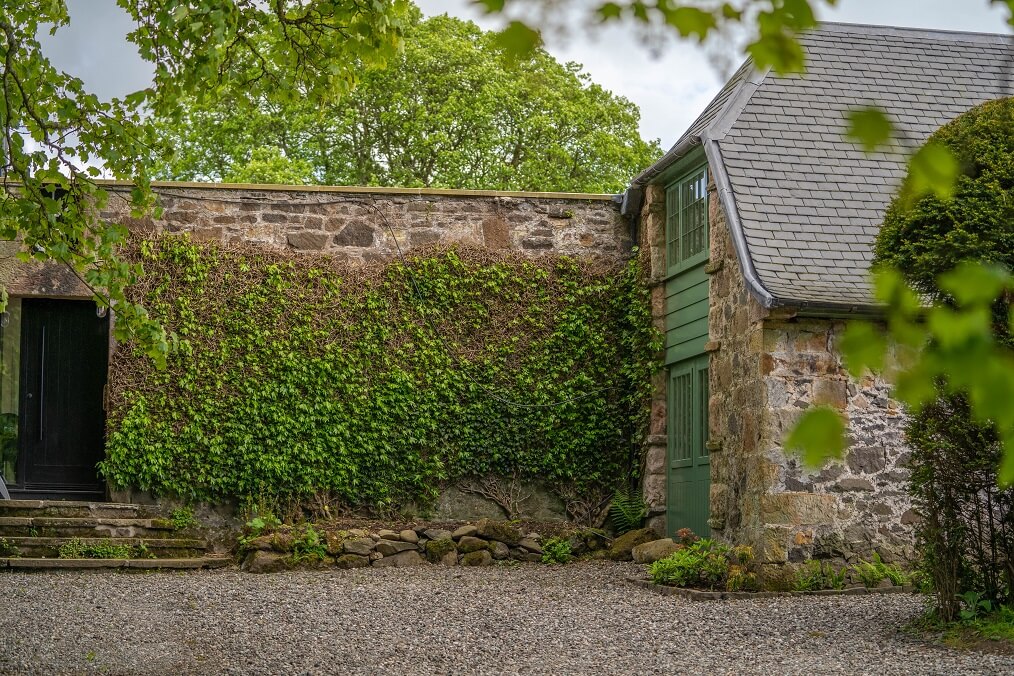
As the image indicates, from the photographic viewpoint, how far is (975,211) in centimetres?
605

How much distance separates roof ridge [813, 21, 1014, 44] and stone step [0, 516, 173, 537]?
8.03 metres

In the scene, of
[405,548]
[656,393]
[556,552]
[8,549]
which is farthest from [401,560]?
[8,549]

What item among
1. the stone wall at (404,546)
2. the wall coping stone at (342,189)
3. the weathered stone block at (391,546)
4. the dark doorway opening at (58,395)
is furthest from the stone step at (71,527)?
the wall coping stone at (342,189)

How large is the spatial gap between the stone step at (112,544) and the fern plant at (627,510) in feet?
13.1

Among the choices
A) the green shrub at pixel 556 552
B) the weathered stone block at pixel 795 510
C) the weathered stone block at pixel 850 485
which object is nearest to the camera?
the weathered stone block at pixel 795 510

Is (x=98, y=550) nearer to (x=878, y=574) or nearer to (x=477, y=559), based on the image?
(x=477, y=559)

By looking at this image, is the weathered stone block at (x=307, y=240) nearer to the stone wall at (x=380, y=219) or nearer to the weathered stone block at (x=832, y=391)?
the stone wall at (x=380, y=219)

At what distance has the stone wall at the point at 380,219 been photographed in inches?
436

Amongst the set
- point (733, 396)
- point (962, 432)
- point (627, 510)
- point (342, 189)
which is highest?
point (342, 189)

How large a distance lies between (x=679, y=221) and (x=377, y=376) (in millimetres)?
3380

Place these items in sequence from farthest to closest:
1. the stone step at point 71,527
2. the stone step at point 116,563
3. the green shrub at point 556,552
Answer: the green shrub at point 556,552, the stone step at point 71,527, the stone step at point 116,563

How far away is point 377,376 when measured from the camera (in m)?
11.0

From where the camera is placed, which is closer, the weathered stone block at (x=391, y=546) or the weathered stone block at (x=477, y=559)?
the weathered stone block at (x=391, y=546)

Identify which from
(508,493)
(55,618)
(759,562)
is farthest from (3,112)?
(508,493)
